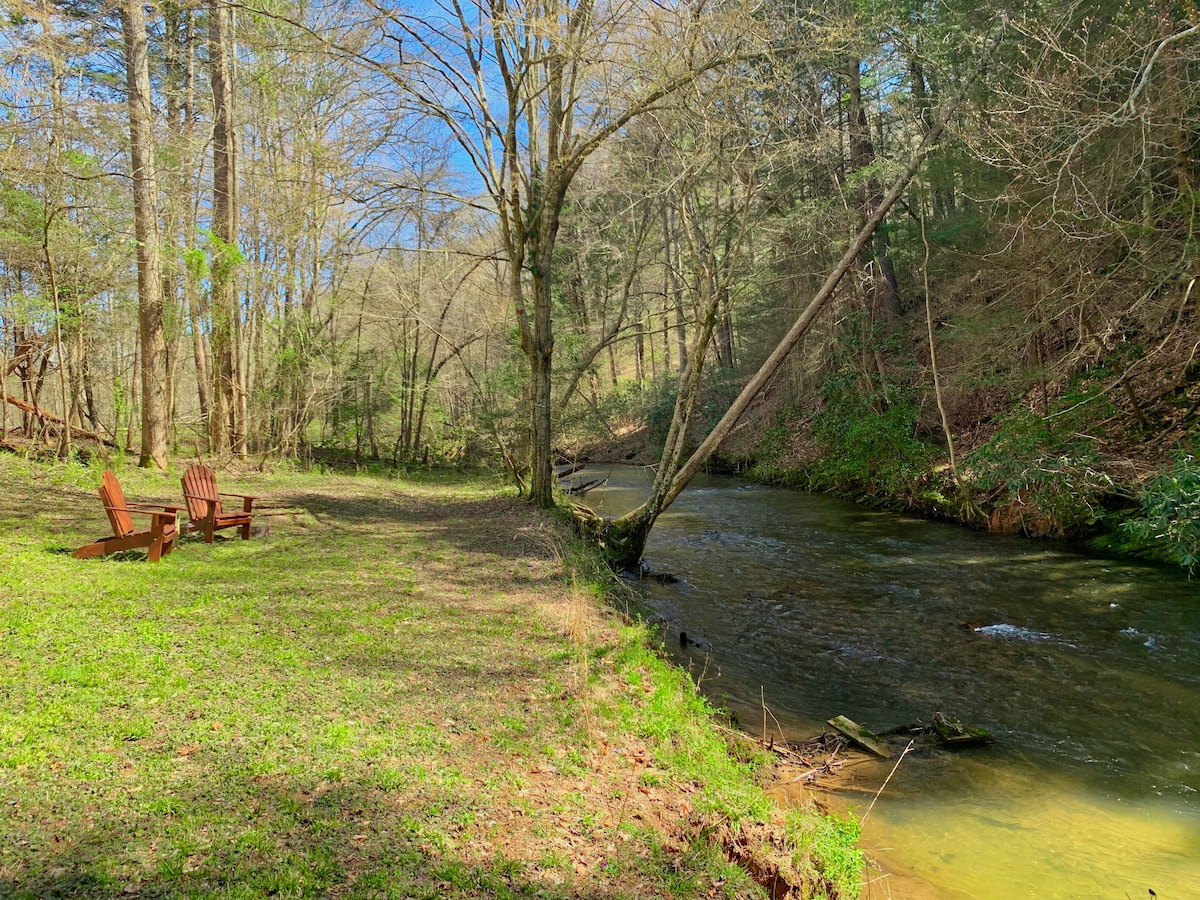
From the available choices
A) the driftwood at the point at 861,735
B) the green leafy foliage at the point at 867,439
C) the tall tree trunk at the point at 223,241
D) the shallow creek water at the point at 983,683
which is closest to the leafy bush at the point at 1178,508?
the shallow creek water at the point at 983,683

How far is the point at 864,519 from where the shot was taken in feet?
43.7

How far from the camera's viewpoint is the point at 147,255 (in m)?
11.4

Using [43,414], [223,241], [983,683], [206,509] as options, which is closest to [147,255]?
[223,241]

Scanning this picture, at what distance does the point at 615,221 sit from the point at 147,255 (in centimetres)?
836

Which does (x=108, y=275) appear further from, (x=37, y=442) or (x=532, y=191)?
(x=532, y=191)

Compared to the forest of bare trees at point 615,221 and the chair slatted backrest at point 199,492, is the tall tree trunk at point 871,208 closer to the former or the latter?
the forest of bare trees at point 615,221

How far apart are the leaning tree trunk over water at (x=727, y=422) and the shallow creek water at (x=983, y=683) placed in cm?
72

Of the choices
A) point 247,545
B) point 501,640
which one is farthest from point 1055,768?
point 247,545

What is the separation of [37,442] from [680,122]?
41.0 feet

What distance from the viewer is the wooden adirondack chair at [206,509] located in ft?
23.7

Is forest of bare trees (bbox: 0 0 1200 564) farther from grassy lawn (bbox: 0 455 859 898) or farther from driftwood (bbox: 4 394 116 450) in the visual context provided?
grassy lawn (bbox: 0 455 859 898)

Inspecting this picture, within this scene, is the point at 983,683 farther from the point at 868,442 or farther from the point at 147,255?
the point at 147,255

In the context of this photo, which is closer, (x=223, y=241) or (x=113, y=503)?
(x=113, y=503)

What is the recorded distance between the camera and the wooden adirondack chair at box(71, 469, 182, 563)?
243 inches
